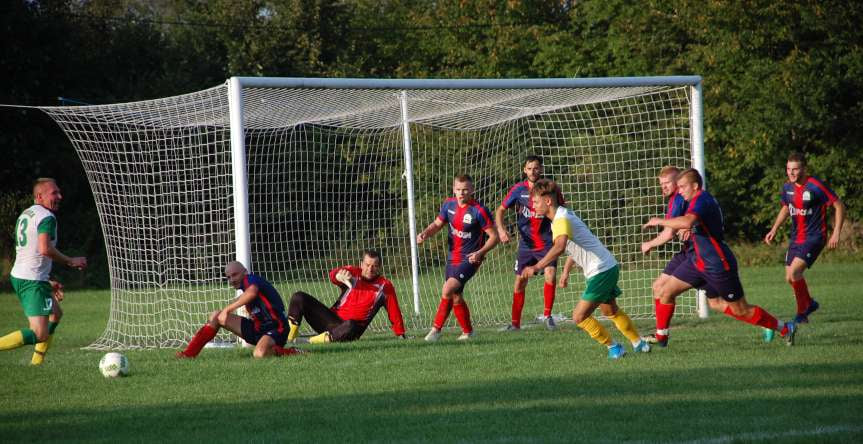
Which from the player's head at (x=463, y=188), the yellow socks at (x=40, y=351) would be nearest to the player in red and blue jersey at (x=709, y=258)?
the player's head at (x=463, y=188)

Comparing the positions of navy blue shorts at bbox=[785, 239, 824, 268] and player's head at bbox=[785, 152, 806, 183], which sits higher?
player's head at bbox=[785, 152, 806, 183]

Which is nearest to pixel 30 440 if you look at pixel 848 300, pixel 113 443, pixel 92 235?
pixel 113 443

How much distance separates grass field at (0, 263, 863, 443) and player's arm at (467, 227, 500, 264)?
83cm

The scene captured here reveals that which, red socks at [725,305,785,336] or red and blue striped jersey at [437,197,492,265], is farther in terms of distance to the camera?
red and blue striped jersey at [437,197,492,265]

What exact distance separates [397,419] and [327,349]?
147 inches

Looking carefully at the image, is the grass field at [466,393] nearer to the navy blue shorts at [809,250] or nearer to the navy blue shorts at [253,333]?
the navy blue shorts at [253,333]

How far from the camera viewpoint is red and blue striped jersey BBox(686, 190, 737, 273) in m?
8.63

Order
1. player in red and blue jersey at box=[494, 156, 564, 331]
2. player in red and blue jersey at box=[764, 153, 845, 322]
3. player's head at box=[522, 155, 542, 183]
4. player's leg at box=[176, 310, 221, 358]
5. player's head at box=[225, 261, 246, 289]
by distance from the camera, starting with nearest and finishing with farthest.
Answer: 1. player's head at box=[225, 261, 246, 289]
2. player's leg at box=[176, 310, 221, 358]
3. player in red and blue jersey at box=[764, 153, 845, 322]
4. player's head at box=[522, 155, 542, 183]
5. player in red and blue jersey at box=[494, 156, 564, 331]

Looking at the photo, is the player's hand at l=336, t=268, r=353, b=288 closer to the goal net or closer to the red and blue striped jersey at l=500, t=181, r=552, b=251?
the goal net

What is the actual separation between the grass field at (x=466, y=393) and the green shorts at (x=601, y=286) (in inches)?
21.6

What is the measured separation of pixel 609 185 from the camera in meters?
16.5

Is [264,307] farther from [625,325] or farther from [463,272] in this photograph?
[625,325]

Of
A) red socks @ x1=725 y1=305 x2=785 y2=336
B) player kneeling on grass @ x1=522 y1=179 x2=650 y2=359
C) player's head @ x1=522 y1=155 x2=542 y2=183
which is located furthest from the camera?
player's head @ x1=522 y1=155 x2=542 y2=183

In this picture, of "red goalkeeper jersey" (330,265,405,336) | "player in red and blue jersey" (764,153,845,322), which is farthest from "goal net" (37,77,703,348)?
"player in red and blue jersey" (764,153,845,322)
